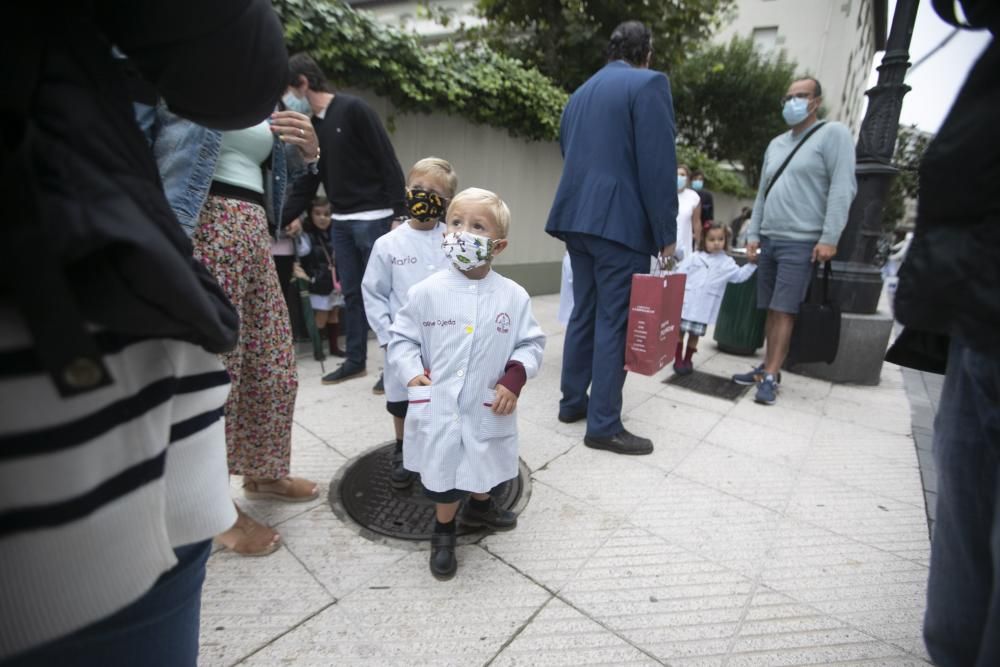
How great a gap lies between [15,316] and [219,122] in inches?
18.9

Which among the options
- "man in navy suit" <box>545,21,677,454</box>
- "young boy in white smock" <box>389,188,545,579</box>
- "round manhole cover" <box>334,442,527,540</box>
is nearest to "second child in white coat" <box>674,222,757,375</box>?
"man in navy suit" <box>545,21,677,454</box>

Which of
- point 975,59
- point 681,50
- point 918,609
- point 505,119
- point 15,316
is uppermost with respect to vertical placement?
point 681,50

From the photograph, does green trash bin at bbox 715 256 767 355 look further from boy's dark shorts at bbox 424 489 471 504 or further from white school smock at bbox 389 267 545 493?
boy's dark shorts at bbox 424 489 471 504

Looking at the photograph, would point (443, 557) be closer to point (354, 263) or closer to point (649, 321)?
point (649, 321)

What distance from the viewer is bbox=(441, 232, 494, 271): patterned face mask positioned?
1.85m

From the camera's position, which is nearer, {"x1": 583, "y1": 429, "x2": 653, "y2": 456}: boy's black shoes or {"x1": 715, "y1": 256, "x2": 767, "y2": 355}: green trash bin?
{"x1": 583, "y1": 429, "x2": 653, "y2": 456}: boy's black shoes

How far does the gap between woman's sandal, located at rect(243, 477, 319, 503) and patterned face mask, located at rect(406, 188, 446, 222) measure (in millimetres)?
1306

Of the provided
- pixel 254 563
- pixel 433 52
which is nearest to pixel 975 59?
pixel 254 563

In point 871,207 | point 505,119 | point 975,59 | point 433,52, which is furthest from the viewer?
point 505,119

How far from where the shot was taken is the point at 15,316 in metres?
0.49

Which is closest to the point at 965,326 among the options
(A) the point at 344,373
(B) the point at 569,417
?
(B) the point at 569,417

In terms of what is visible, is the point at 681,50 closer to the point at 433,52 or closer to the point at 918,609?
the point at 433,52

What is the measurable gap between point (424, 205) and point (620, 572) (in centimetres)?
173

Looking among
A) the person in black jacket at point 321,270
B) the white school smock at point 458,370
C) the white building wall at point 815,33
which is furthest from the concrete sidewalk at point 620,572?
the white building wall at point 815,33
